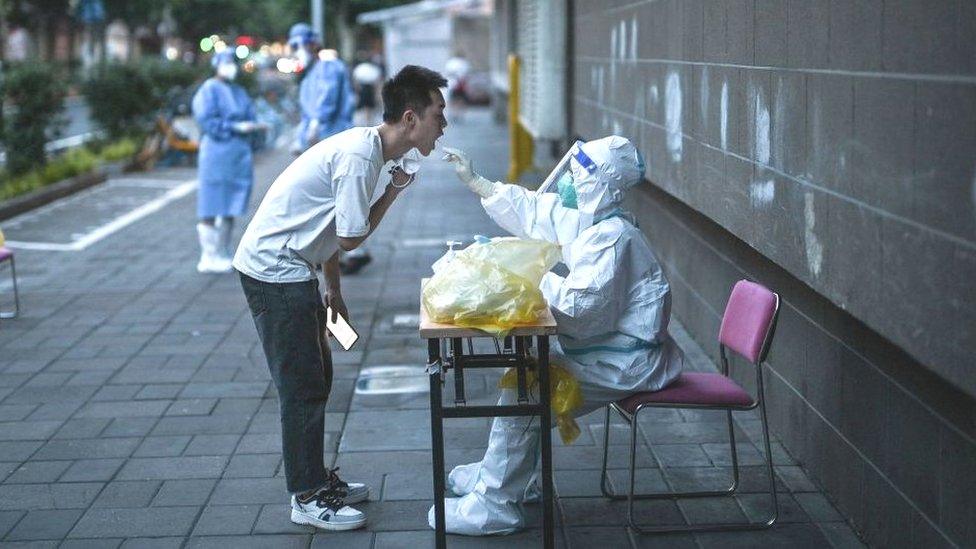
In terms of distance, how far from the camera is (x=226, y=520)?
191 inches

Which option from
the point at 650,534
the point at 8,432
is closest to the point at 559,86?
the point at 8,432

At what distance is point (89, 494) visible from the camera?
518 centimetres

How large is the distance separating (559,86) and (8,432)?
8.34 meters

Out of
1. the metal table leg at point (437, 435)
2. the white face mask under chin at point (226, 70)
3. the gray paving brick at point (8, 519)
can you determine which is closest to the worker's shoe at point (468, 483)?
the metal table leg at point (437, 435)

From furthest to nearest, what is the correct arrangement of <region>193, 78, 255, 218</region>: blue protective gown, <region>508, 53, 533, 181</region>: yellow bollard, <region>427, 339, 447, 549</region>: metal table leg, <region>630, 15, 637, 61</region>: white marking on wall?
<region>508, 53, 533, 181</region>: yellow bollard, <region>193, 78, 255, 218</region>: blue protective gown, <region>630, 15, 637, 61</region>: white marking on wall, <region>427, 339, 447, 549</region>: metal table leg

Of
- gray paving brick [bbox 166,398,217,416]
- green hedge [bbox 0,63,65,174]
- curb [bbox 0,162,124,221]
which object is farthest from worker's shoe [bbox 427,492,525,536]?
green hedge [bbox 0,63,65,174]

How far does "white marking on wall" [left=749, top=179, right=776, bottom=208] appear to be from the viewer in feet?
16.6

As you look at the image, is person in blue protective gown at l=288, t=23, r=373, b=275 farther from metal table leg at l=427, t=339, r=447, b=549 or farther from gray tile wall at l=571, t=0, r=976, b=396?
metal table leg at l=427, t=339, r=447, b=549

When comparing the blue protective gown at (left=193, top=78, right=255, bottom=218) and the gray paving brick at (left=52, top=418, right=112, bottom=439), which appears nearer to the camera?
the gray paving brick at (left=52, top=418, right=112, bottom=439)

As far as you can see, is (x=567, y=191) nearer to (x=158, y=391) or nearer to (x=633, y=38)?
(x=158, y=391)

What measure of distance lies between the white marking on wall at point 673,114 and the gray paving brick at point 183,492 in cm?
319

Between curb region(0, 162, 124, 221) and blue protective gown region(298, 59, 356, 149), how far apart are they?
15.9ft

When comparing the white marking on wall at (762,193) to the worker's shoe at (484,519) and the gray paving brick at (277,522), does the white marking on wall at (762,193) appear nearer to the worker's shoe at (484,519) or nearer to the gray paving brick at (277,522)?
the worker's shoe at (484,519)

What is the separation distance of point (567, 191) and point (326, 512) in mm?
1492
